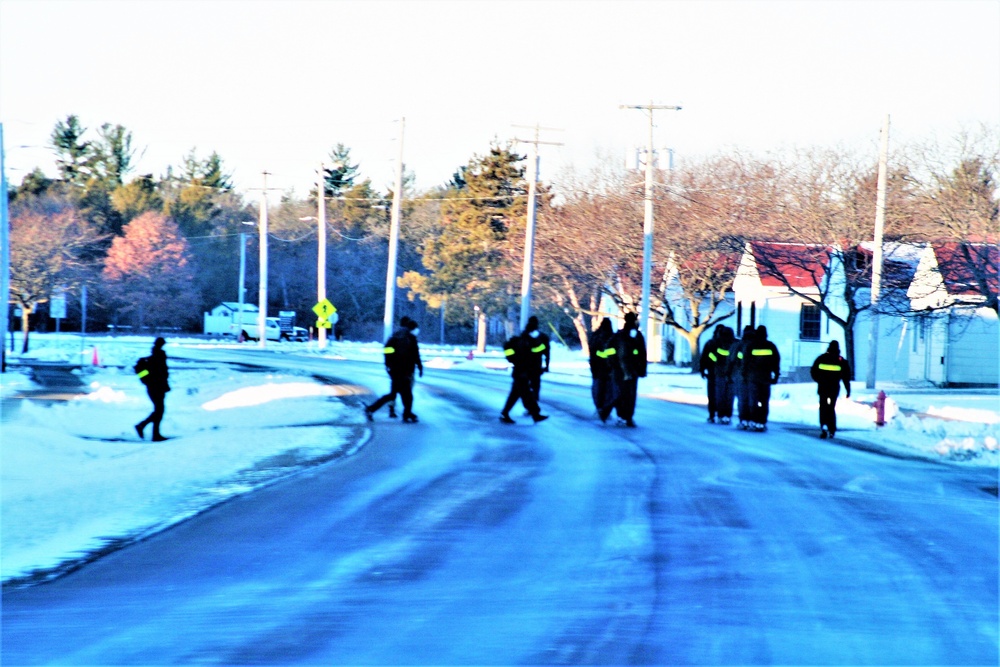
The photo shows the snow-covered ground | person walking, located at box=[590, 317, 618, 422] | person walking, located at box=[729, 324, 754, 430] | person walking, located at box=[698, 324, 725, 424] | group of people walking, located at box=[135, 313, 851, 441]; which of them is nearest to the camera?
the snow-covered ground

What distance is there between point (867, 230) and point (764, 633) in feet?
93.4

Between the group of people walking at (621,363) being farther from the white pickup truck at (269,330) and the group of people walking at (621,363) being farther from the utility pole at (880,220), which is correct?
the white pickup truck at (269,330)

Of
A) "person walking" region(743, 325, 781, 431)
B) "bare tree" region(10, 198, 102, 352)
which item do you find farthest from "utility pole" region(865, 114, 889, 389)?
"bare tree" region(10, 198, 102, 352)

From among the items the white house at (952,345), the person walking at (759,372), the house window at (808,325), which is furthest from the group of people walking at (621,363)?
the house window at (808,325)

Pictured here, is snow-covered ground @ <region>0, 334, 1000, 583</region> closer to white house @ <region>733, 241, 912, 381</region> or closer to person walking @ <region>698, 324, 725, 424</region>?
person walking @ <region>698, 324, 725, 424</region>

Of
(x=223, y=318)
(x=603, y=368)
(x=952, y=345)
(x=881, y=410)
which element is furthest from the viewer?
(x=223, y=318)

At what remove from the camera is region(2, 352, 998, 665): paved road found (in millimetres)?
6062

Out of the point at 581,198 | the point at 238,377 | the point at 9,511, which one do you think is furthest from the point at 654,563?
the point at 581,198

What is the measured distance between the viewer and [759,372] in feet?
61.3

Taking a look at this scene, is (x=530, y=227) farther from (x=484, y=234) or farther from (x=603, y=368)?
(x=603, y=368)

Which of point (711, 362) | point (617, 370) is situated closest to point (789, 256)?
point (711, 362)

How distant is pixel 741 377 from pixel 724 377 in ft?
2.90

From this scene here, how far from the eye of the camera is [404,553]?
843 cm

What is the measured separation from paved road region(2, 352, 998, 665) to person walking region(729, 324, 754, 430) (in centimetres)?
532
